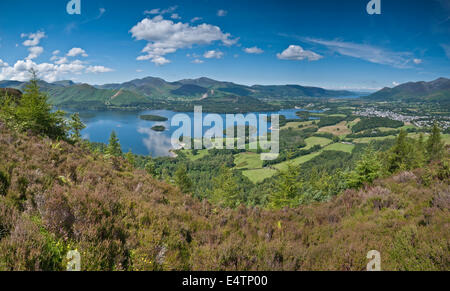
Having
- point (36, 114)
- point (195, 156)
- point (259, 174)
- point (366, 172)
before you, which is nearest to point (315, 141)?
point (259, 174)

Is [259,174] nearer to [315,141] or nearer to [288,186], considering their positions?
[288,186]

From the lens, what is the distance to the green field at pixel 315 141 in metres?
110

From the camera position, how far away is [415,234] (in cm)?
445

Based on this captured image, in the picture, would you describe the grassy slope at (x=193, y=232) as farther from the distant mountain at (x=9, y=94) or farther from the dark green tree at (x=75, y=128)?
the distant mountain at (x=9, y=94)

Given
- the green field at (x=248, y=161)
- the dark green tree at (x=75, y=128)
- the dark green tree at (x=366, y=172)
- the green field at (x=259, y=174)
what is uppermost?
the dark green tree at (x=75, y=128)

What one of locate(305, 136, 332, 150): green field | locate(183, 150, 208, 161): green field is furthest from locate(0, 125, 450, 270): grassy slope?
locate(305, 136, 332, 150): green field

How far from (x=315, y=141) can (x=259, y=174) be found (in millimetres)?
58663

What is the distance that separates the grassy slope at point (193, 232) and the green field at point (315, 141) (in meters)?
108

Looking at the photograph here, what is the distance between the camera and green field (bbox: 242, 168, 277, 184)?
227ft

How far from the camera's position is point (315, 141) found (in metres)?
116

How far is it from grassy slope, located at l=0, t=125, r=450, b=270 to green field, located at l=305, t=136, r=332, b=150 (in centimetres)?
10780

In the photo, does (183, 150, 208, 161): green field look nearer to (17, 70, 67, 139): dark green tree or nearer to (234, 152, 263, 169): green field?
(234, 152, 263, 169): green field

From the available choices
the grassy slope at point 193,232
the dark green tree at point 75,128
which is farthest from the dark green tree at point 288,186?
the dark green tree at point 75,128

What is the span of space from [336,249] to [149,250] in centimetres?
361
